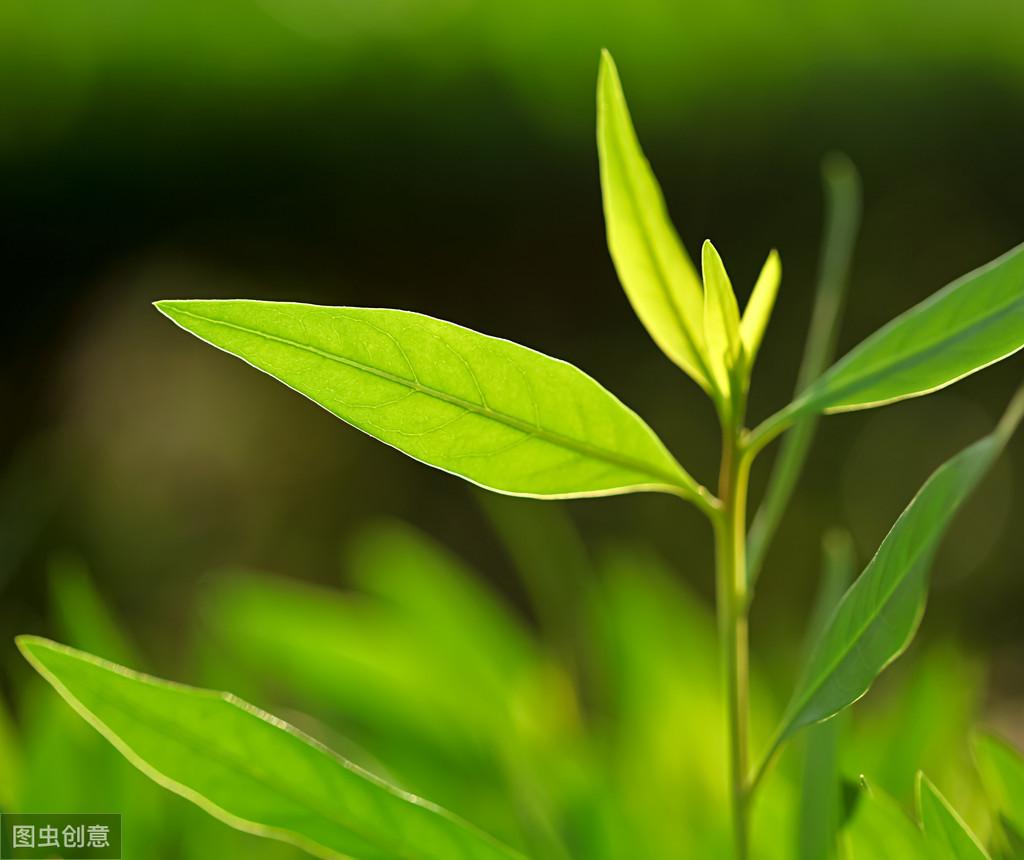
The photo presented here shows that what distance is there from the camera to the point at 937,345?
1.31 ft

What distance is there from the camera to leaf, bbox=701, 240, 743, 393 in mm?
391

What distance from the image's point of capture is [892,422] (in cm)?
331

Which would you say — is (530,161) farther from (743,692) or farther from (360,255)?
(743,692)

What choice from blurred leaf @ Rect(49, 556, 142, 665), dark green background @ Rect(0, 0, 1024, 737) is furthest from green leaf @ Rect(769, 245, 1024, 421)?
dark green background @ Rect(0, 0, 1024, 737)

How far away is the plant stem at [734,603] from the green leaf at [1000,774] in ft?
0.37

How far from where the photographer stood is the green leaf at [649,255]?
1.41ft

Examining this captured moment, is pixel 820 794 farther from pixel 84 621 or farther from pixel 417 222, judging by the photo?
pixel 417 222

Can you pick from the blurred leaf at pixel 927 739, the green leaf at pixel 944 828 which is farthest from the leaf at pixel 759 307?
the blurred leaf at pixel 927 739

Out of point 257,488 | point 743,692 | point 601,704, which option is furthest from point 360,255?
point 743,692

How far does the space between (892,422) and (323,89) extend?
180cm

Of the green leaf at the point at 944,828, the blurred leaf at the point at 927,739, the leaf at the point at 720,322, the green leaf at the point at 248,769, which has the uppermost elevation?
the leaf at the point at 720,322

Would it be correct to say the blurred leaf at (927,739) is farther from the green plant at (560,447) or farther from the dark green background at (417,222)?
the dark green background at (417,222)

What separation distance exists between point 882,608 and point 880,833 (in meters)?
0.13

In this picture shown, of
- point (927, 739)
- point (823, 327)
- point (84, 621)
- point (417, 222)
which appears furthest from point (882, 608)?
point (417, 222)
